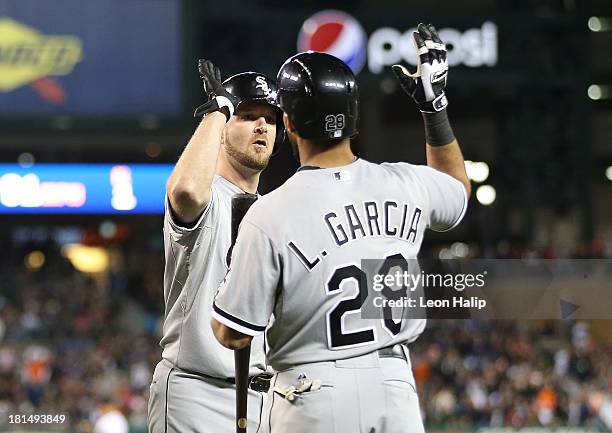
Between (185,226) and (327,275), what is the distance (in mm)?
788

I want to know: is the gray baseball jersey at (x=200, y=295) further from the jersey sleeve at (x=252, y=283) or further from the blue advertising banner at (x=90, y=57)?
the blue advertising banner at (x=90, y=57)

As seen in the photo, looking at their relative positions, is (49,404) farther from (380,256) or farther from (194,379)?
(380,256)

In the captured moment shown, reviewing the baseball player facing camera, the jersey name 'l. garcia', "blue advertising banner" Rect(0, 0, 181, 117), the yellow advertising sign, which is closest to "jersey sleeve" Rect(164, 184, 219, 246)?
the baseball player facing camera

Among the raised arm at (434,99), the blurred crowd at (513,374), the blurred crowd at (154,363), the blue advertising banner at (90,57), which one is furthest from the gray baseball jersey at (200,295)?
the blue advertising banner at (90,57)

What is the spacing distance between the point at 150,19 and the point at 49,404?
464cm

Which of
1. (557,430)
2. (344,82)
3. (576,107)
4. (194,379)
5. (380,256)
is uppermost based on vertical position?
(576,107)

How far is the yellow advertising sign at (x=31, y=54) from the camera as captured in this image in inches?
516

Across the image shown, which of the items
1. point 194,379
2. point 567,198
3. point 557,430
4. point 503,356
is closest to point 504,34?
point 567,198

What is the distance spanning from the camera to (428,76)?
9.40ft

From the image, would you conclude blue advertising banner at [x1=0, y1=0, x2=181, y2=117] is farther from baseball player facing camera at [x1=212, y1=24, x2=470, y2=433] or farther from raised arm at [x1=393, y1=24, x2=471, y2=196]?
baseball player facing camera at [x1=212, y1=24, x2=470, y2=433]

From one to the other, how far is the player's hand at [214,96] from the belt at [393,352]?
94 cm

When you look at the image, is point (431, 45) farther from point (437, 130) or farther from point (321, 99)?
point (321, 99)

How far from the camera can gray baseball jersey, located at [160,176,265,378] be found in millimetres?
3449

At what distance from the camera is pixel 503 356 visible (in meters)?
13.8
